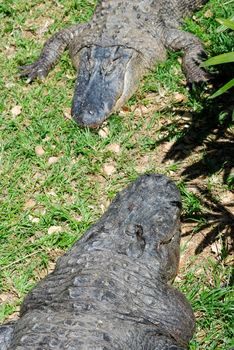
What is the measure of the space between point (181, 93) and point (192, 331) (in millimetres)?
2737

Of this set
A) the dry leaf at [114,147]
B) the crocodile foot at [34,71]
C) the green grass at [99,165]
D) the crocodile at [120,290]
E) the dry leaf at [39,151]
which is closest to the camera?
the crocodile at [120,290]

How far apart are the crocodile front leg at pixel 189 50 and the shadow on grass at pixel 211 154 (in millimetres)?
253

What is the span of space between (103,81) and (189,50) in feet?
3.06

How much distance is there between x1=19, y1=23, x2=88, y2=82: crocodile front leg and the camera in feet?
24.0

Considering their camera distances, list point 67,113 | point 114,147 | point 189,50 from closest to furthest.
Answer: point 114,147 < point 67,113 < point 189,50

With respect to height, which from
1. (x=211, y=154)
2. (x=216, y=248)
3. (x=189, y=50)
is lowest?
(x=216, y=248)

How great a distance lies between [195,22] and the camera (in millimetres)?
7598

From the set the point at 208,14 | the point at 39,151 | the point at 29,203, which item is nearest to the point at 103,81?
the point at 39,151

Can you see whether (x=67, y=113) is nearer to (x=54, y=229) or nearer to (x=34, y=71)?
(x=34, y=71)

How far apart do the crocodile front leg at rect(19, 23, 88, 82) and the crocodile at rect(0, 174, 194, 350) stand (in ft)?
8.30

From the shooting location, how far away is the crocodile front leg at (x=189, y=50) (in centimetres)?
674

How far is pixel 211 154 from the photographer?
5.98m

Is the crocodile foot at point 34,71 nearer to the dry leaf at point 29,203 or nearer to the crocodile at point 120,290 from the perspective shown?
the dry leaf at point 29,203

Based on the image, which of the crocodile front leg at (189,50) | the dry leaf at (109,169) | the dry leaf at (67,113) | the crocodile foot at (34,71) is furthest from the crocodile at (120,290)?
the crocodile foot at (34,71)
